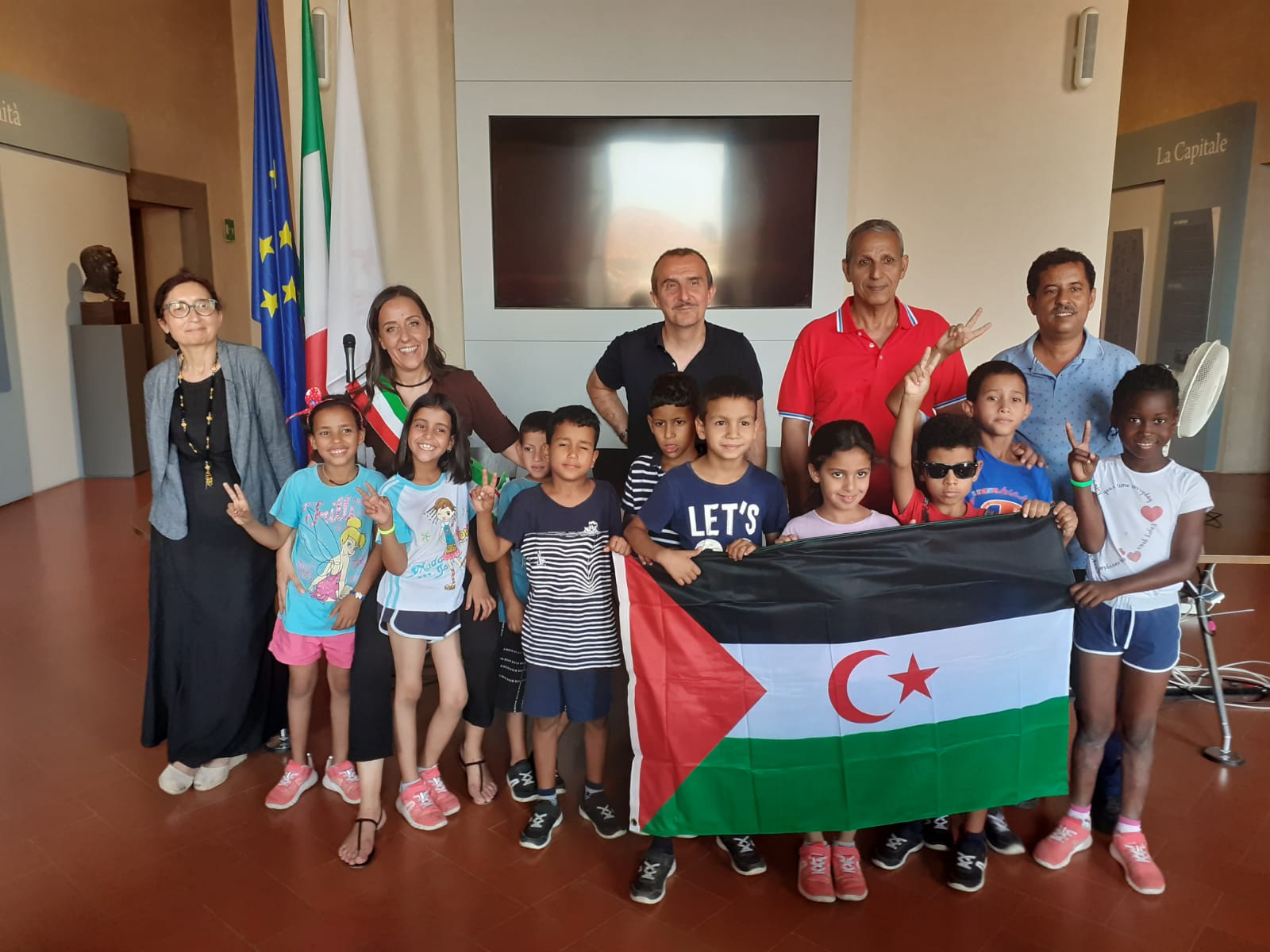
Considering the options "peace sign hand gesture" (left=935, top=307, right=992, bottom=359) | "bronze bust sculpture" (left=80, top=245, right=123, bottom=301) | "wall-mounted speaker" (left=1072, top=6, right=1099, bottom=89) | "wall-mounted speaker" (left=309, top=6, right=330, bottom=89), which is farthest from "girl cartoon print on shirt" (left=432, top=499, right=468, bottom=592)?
"bronze bust sculpture" (left=80, top=245, right=123, bottom=301)

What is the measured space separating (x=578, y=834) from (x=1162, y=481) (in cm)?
195

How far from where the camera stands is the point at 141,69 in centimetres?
920

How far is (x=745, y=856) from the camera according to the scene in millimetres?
2656

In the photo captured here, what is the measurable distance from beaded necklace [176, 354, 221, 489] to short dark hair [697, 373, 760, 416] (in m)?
1.53

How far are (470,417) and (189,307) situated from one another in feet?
2.99

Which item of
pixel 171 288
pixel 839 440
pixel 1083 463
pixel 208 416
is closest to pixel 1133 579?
pixel 1083 463

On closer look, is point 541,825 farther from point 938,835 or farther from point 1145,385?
point 1145,385

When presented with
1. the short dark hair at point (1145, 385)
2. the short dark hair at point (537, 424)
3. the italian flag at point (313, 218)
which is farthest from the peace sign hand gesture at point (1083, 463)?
the italian flag at point (313, 218)

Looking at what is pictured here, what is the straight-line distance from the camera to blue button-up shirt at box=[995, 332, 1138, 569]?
2740 millimetres

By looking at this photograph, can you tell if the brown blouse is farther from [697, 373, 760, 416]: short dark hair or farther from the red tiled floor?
the red tiled floor

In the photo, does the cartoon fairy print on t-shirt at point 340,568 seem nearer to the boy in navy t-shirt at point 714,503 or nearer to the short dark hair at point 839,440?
the boy in navy t-shirt at point 714,503

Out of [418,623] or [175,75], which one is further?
[175,75]

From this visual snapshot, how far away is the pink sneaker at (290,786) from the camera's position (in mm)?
3014

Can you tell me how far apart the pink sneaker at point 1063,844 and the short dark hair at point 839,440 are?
48.7 inches
